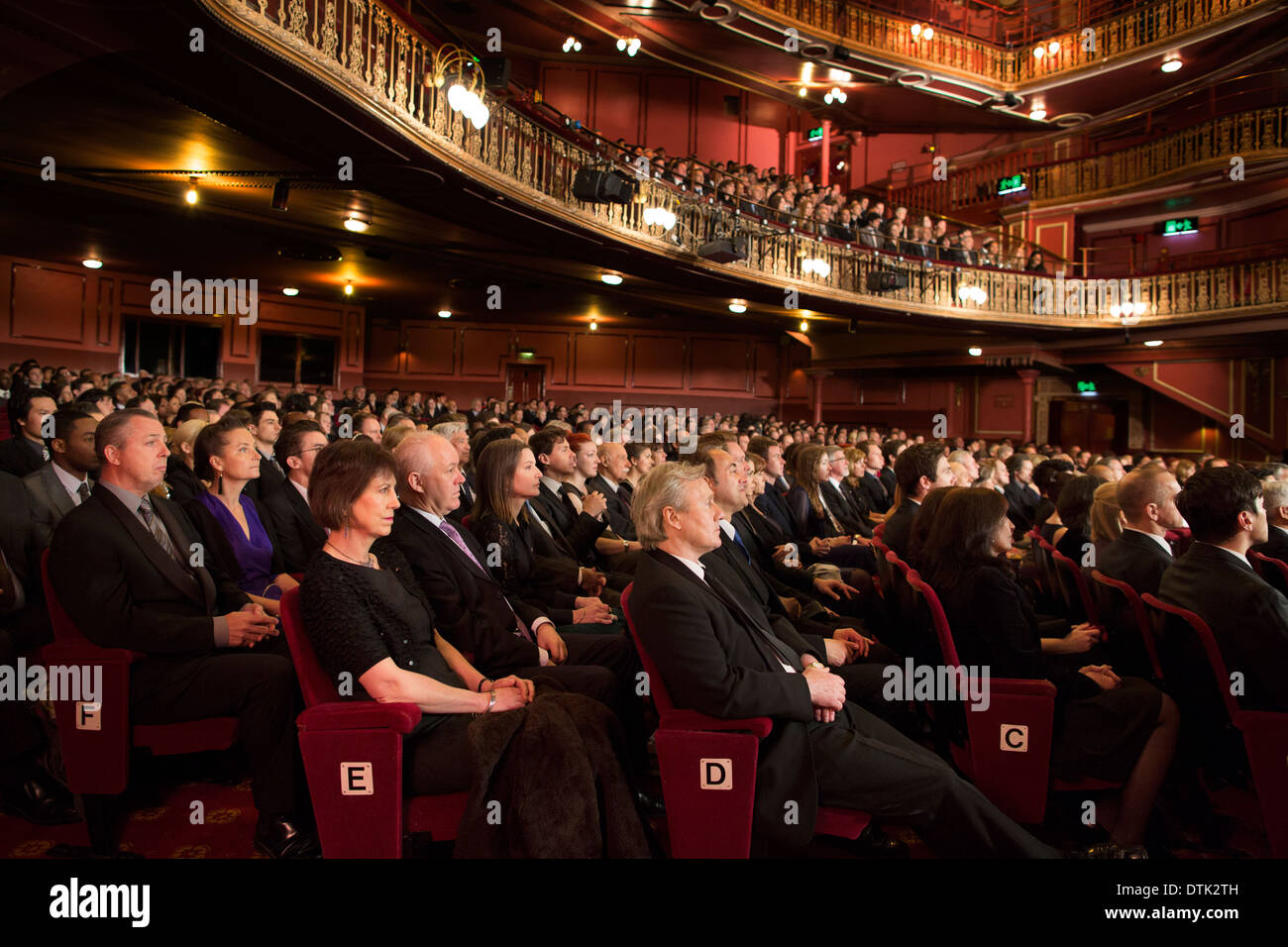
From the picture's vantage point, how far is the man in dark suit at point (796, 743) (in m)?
1.73

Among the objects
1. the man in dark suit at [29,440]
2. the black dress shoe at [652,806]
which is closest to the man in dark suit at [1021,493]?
the black dress shoe at [652,806]

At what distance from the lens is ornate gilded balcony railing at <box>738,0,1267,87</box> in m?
12.1

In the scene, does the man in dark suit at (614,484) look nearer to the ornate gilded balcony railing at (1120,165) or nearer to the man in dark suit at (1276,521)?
the man in dark suit at (1276,521)

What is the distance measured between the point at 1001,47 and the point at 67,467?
1599 cm

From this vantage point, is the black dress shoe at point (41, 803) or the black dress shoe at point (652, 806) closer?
the black dress shoe at point (41, 803)

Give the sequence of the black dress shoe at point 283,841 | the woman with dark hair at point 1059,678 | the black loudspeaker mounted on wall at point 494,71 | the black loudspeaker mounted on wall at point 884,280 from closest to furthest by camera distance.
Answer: the black dress shoe at point 283,841
the woman with dark hair at point 1059,678
the black loudspeaker mounted on wall at point 494,71
the black loudspeaker mounted on wall at point 884,280

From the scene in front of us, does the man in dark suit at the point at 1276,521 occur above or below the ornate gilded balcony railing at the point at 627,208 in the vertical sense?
below

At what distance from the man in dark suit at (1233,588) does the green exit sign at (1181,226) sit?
561 inches

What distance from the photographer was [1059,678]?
219cm

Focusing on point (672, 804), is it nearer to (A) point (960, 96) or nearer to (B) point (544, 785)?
(B) point (544, 785)

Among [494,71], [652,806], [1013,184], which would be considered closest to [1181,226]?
[1013,184]

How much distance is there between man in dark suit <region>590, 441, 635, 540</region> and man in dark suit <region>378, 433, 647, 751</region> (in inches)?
81.0
